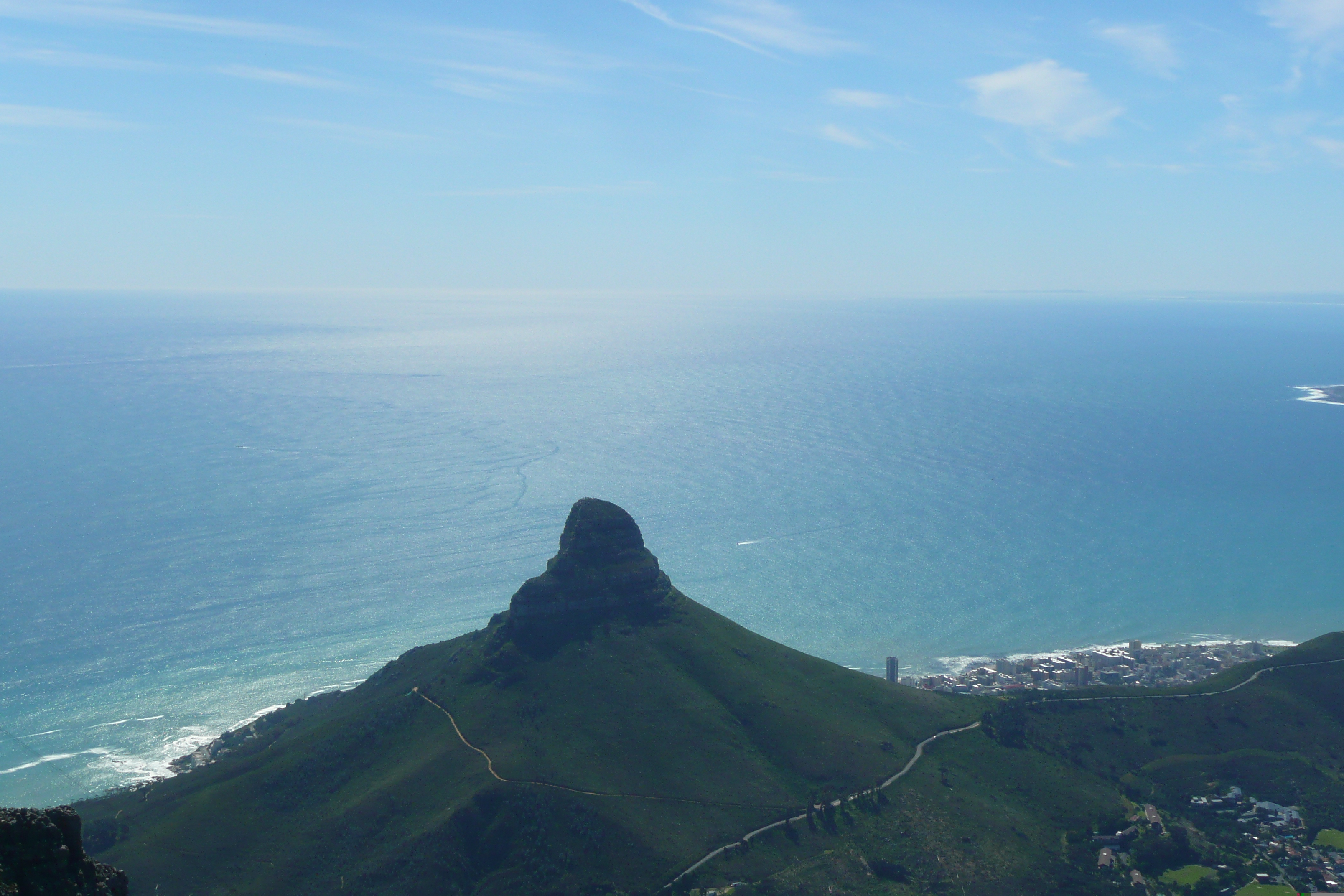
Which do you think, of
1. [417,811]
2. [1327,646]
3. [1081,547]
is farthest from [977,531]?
[417,811]

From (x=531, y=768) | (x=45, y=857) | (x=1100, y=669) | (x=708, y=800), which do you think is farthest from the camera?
(x=1100, y=669)

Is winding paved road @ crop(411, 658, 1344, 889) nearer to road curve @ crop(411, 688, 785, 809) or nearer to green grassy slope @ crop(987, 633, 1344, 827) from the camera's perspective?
road curve @ crop(411, 688, 785, 809)

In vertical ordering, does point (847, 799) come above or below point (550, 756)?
below

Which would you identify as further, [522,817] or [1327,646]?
[1327,646]

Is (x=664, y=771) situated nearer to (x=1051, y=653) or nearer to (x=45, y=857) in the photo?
(x=45, y=857)

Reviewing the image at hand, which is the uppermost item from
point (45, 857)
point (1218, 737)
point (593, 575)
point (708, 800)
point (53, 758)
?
point (45, 857)

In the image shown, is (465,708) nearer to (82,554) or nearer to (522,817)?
(522,817)

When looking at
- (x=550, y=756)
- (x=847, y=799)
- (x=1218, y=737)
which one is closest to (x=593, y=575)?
(x=550, y=756)

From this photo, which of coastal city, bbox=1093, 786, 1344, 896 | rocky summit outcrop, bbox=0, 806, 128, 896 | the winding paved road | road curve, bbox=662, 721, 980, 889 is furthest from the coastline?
rocky summit outcrop, bbox=0, 806, 128, 896

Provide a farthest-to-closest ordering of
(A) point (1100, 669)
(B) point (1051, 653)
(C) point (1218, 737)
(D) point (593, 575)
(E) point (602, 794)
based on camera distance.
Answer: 1. (B) point (1051, 653)
2. (A) point (1100, 669)
3. (D) point (593, 575)
4. (C) point (1218, 737)
5. (E) point (602, 794)
